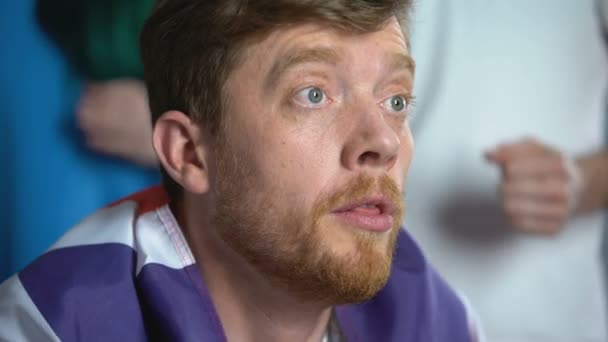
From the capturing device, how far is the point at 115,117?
122 centimetres

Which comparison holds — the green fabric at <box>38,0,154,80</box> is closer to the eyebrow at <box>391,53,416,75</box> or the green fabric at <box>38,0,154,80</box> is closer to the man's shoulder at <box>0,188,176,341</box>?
the man's shoulder at <box>0,188,176,341</box>

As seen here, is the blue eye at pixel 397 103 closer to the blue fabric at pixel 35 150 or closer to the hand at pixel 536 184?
the hand at pixel 536 184

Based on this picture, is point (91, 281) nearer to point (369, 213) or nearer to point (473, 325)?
point (369, 213)

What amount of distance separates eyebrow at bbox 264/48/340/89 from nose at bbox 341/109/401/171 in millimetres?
64

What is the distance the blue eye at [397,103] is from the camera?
2.65 feet

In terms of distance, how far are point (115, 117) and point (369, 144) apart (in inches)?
24.5

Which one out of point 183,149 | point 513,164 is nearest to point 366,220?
point 183,149

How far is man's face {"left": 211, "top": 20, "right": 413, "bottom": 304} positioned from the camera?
0.73 m

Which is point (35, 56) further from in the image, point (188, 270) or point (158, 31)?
point (188, 270)

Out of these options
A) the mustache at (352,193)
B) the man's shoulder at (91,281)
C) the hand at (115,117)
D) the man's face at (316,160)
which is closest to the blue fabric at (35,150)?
the hand at (115,117)

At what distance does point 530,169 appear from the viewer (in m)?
1.27

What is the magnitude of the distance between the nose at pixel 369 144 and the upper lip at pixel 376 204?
31 mm

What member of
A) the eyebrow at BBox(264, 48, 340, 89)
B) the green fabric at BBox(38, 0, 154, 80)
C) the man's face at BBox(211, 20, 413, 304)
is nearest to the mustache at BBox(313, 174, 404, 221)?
the man's face at BBox(211, 20, 413, 304)

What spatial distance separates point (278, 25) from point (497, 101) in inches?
30.1
